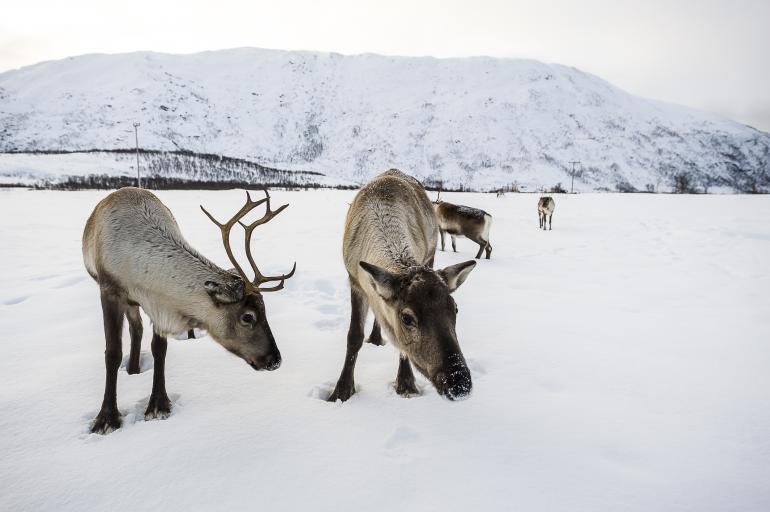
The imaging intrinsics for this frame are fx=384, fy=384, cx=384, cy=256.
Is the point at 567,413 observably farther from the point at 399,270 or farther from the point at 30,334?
the point at 30,334

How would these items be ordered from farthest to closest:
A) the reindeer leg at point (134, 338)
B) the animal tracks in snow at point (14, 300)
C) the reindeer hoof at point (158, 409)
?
the animal tracks in snow at point (14, 300) < the reindeer leg at point (134, 338) < the reindeer hoof at point (158, 409)

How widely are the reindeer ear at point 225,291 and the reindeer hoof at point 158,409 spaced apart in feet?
3.25

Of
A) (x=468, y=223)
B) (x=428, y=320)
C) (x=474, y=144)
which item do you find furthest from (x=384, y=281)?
(x=474, y=144)

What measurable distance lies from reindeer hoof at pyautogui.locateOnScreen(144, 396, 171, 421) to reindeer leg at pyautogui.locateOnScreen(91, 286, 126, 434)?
0.22 metres

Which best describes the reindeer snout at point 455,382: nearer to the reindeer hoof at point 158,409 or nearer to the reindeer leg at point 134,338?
the reindeer hoof at point 158,409

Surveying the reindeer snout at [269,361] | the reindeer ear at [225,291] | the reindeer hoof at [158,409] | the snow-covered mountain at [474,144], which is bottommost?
the reindeer hoof at [158,409]

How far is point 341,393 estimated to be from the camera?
3.68 meters

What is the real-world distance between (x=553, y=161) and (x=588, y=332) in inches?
6903

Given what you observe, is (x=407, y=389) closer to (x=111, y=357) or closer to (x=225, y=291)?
(x=225, y=291)

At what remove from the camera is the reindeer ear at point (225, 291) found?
3.41m

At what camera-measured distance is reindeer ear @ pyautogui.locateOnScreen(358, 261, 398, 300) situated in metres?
2.90

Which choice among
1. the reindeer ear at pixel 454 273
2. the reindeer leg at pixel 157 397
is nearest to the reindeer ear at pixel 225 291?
the reindeer leg at pixel 157 397

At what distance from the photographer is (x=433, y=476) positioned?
264 centimetres

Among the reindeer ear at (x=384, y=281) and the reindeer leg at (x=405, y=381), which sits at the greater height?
the reindeer ear at (x=384, y=281)
